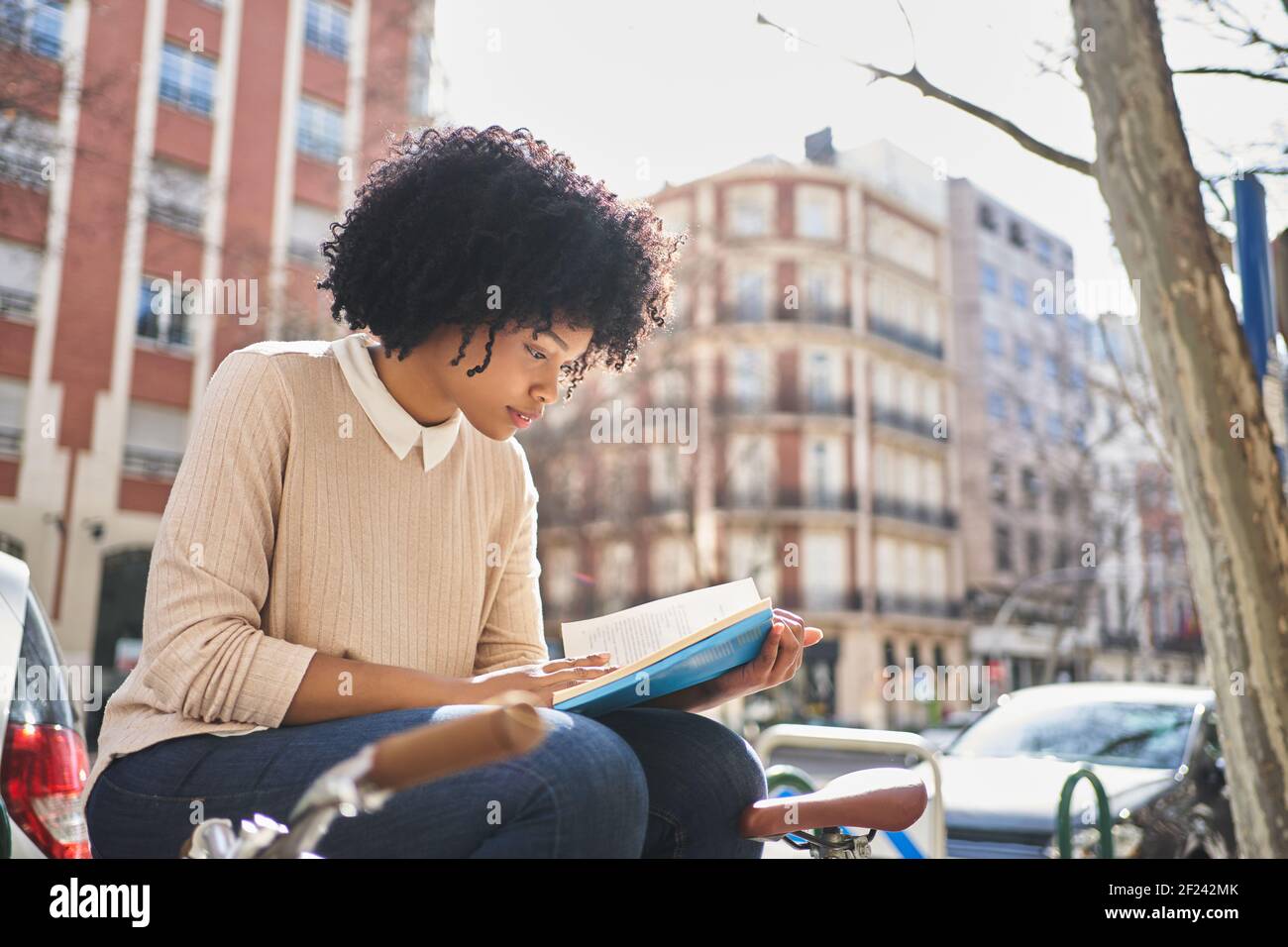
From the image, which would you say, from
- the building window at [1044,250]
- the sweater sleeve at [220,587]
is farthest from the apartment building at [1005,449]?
the sweater sleeve at [220,587]

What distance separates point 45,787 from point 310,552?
1.03 meters

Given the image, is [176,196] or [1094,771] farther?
[176,196]

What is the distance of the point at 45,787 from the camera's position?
6.84 ft

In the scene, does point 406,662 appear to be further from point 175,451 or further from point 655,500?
point 655,500

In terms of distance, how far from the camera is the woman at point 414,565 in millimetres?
1185

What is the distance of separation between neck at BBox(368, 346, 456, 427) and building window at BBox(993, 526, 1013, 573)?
41.5 meters

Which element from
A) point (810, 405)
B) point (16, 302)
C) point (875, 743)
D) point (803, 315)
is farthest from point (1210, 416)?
point (810, 405)

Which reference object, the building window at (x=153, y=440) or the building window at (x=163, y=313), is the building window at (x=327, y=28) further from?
the building window at (x=153, y=440)

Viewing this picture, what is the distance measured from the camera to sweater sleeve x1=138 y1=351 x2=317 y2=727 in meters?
1.26

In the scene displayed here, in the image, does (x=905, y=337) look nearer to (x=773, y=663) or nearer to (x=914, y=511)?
(x=914, y=511)

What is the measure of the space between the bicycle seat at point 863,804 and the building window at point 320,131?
74.3ft

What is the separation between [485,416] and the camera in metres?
1.62

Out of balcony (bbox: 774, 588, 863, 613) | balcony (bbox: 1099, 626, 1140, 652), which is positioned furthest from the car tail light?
balcony (bbox: 1099, 626, 1140, 652)

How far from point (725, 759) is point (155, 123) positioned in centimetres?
2179
